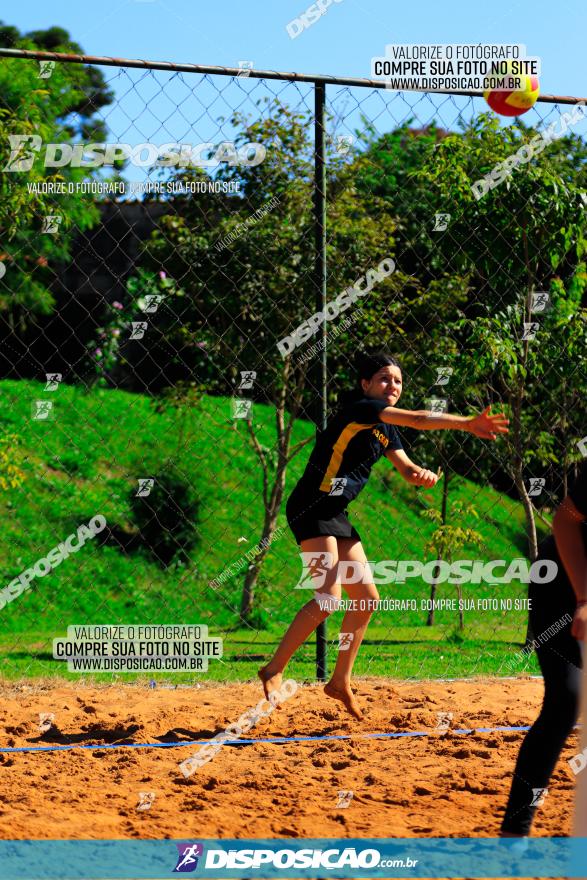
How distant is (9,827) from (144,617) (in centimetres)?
603

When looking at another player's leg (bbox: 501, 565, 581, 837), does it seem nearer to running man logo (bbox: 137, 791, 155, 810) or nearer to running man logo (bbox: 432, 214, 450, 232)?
running man logo (bbox: 137, 791, 155, 810)

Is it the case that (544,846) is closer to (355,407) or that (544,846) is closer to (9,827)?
(9,827)

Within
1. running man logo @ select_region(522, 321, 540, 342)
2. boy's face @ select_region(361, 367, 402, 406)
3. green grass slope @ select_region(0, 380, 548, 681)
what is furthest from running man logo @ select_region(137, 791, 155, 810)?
running man logo @ select_region(522, 321, 540, 342)

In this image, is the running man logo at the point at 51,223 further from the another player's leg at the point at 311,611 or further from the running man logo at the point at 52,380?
the another player's leg at the point at 311,611

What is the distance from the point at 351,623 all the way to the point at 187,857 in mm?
1808

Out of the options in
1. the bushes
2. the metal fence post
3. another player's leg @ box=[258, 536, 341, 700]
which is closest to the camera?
another player's leg @ box=[258, 536, 341, 700]

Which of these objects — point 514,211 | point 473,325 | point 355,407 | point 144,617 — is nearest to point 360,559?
point 355,407

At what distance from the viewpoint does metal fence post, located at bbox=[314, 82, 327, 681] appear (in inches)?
210

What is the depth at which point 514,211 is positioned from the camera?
6.34 m

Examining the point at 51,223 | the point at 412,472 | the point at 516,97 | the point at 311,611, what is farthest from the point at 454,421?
the point at 51,223

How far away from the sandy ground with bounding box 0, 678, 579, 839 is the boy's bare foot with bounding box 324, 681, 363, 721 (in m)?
0.07

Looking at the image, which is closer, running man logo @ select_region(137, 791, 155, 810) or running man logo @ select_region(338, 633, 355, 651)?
running man logo @ select_region(137, 791, 155, 810)

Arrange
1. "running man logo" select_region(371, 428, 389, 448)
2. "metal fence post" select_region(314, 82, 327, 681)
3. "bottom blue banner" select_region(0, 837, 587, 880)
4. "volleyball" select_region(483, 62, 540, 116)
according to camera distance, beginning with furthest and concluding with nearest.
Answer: "volleyball" select_region(483, 62, 540, 116) < "metal fence post" select_region(314, 82, 327, 681) < "running man logo" select_region(371, 428, 389, 448) < "bottom blue banner" select_region(0, 837, 587, 880)

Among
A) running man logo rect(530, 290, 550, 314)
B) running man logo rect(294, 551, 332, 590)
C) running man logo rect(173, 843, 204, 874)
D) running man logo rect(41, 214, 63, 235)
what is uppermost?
running man logo rect(41, 214, 63, 235)
